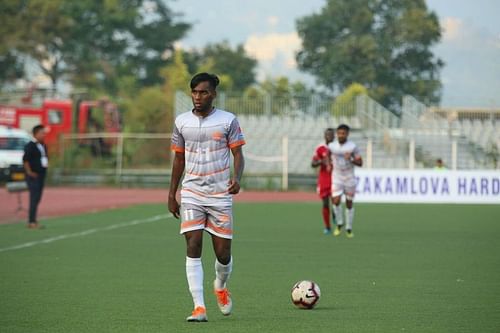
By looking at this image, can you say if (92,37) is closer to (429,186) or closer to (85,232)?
(429,186)

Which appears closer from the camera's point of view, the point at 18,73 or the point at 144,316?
the point at 144,316

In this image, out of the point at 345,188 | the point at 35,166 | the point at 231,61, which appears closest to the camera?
the point at 345,188

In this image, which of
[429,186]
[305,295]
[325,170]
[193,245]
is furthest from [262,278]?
[429,186]

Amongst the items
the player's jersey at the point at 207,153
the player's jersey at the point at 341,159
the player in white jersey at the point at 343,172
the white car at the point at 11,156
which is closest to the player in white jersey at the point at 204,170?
the player's jersey at the point at 207,153

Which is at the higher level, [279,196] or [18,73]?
[18,73]

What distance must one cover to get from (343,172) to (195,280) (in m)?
12.6

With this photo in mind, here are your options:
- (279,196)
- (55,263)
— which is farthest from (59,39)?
(55,263)

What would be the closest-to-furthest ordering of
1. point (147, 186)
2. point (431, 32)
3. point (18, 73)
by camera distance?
point (147, 186) < point (431, 32) < point (18, 73)

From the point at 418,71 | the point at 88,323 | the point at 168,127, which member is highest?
the point at 418,71

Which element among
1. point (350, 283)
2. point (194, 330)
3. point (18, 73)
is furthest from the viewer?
point (18, 73)

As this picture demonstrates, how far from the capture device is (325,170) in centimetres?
2316

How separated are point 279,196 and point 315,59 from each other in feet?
105

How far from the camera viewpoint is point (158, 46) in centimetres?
8181

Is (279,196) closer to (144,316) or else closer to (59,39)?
(144,316)
